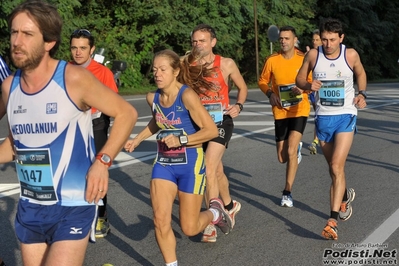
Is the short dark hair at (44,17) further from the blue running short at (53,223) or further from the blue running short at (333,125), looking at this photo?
the blue running short at (333,125)

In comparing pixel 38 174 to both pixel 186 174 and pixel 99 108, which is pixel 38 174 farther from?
pixel 186 174

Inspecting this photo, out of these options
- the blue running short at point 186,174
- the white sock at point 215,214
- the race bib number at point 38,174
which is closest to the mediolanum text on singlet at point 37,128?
the race bib number at point 38,174

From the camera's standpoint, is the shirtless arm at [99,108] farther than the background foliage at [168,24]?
No

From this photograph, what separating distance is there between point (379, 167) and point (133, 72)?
23272 millimetres

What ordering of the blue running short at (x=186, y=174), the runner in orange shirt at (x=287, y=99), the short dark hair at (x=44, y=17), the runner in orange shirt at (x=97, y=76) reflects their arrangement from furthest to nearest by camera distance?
the runner in orange shirt at (x=287, y=99), the runner in orange shirt at (x=97, y=76), the blue running short at (x=186, y=174), the short dark hair at (x=44, y=17)

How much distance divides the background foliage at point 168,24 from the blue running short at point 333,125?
20.4m

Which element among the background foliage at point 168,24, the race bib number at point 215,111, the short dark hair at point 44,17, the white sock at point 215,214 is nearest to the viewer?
the short dark hair at point 44,17

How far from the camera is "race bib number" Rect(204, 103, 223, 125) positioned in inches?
289

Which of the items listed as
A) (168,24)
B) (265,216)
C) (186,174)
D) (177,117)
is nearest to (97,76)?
(177,117)

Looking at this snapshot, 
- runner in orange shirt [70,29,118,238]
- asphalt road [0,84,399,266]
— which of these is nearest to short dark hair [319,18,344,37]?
asphalt road [0,84,399,266]

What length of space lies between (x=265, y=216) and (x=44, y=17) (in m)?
4.56

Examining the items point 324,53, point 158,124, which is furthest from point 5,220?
point 324,53

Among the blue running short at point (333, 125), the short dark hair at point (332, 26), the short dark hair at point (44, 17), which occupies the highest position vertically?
the short dark hair at point (44, 17)

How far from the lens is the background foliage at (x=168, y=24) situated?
31422 mm
